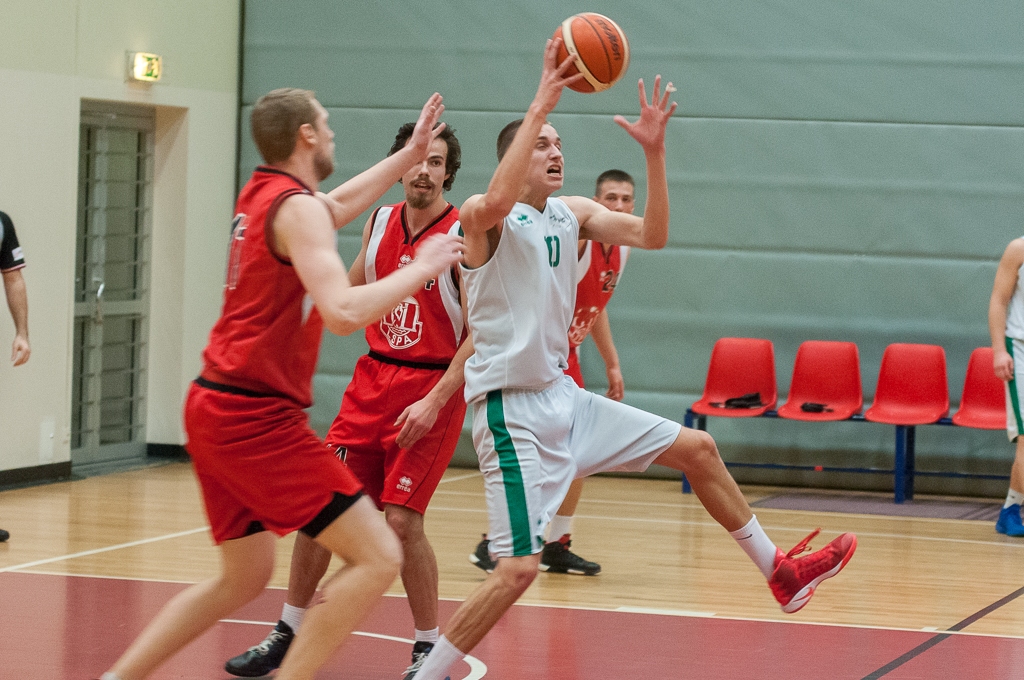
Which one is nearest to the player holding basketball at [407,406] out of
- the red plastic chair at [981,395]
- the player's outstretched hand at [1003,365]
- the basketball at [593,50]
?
the basketball at [593,50]

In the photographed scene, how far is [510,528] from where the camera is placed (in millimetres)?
3732

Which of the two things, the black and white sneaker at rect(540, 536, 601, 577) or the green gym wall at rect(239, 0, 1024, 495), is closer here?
the black and white sneaker at rect(540, 536, 601, 577)

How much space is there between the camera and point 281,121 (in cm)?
338

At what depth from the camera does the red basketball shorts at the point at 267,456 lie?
3.29 m

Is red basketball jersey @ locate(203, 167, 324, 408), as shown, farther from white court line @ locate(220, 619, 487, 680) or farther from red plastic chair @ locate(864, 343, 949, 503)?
red plastic chair @ locate(864, 343, 949, 503)

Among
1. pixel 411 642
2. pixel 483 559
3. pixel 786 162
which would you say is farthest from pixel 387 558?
pixel 786 162

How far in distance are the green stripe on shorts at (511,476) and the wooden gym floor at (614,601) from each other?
76cm

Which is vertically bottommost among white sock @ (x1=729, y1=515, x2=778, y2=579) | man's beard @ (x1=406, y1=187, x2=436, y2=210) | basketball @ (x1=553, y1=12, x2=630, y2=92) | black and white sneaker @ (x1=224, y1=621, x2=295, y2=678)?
black and white sneaker @ (x1=224, y1=621, x2=295, y2=678)

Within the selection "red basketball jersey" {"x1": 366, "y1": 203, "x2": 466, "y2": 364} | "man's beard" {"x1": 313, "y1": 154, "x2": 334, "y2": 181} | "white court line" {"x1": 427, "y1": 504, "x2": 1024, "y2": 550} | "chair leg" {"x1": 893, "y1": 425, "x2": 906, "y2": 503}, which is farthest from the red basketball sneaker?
"chair leg" {"x1": 893, "y1": 425, "x2": 906, "y2": 503}

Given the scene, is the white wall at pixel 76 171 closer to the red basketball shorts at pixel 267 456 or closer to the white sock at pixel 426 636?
the white sock at pixel 426 636

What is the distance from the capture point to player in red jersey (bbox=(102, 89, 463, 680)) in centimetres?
322

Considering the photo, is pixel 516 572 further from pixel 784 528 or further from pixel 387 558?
pixel 784 528

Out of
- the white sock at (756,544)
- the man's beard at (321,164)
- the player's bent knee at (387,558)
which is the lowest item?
the white sock at (756,544)

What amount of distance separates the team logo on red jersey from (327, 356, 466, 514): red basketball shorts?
82 mm
